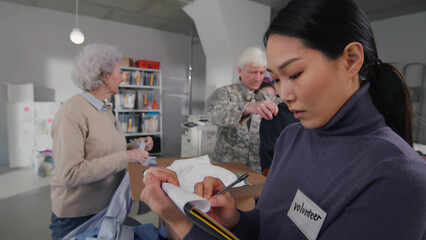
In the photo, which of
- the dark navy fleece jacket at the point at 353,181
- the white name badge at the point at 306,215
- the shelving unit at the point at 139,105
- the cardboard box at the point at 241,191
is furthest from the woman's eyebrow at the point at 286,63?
the shelving unit at the point at 139,105

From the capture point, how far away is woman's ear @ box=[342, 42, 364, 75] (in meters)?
0.51

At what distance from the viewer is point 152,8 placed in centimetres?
437

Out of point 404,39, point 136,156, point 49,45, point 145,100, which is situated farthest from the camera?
point 145,100

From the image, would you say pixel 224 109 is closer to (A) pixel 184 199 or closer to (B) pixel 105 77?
(B) pixel 105 77

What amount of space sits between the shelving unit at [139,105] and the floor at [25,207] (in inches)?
69.8

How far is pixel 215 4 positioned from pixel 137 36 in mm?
2732

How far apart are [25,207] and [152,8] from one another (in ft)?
12.2

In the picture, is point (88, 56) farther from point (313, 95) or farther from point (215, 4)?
point (215, 4)

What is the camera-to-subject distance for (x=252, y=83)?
6.21 feet

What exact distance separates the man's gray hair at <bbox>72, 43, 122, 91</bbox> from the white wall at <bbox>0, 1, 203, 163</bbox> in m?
3.92

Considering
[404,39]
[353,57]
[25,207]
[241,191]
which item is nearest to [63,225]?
[241,191]

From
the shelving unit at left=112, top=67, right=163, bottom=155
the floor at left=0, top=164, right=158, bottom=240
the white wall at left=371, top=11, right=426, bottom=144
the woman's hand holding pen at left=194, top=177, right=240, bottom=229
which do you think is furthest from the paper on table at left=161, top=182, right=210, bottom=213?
the white wall at left=371, top=11, right=426, bottom=144

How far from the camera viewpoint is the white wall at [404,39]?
4.32 meters

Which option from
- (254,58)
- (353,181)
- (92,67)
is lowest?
(353,181)
